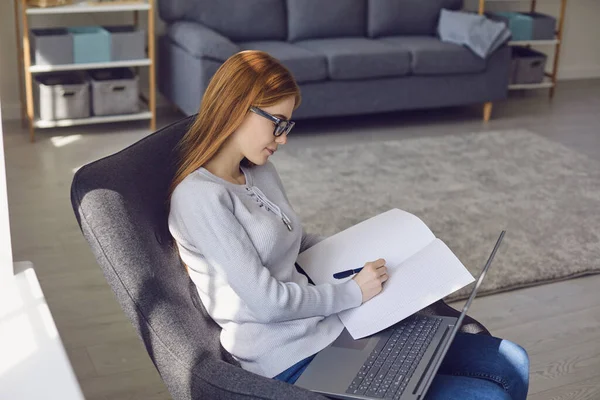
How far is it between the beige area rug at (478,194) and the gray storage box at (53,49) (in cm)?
123

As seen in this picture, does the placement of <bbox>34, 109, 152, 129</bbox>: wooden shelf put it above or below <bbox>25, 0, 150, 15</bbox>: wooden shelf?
below

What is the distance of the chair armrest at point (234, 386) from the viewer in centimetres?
142

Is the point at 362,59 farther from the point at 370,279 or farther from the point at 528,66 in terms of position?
the point at 370,279

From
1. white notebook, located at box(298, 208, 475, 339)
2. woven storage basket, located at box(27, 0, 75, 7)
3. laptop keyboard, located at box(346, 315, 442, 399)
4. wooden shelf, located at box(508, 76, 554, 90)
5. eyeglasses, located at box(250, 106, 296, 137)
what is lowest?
wooden shelf, located at box(508, 76, 554, 90)

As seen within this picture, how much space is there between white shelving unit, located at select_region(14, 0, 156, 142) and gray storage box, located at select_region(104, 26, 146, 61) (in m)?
0.03

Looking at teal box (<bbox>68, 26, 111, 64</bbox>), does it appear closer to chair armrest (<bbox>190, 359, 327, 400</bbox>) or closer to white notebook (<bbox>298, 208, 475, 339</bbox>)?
white notebook (<bbox>298, 208, 475, 339</bbox>)

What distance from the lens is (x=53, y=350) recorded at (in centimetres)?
166

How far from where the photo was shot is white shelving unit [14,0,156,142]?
14.5 ft

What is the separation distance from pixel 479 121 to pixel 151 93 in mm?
1966

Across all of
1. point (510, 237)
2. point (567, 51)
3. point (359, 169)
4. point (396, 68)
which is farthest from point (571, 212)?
point (567, 51)

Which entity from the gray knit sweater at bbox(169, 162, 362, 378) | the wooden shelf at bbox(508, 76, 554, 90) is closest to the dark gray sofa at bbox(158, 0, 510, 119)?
the wooden shelf at bbox(508, 76, 554, 90)

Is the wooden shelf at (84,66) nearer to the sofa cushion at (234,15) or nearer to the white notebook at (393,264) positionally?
the sofa cushion at (234,15)

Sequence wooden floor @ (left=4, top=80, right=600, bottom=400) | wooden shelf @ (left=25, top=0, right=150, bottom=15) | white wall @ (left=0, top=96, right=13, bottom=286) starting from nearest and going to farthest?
white wall @ (left=0, top=96, right=13, bottom=286), wooden floor @ (left=4, top=80, right=600, bottom=400), wooden shelf @ (left=25, top=0, right=150, bottom=15)

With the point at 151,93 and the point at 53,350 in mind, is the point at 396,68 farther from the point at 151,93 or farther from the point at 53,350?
the point at 53,350
